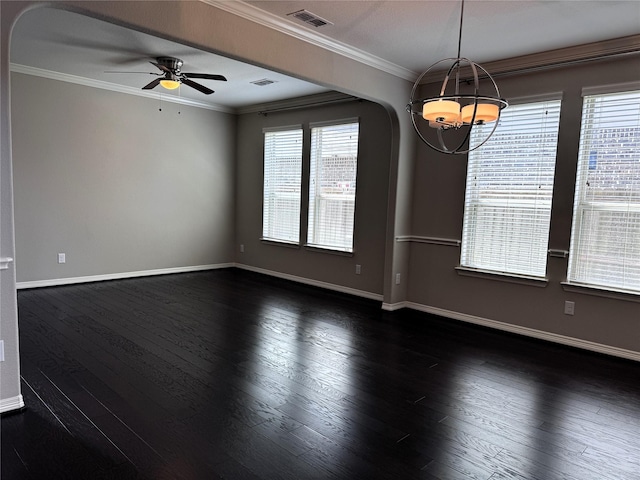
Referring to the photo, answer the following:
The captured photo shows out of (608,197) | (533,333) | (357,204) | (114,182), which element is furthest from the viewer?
(114,182)

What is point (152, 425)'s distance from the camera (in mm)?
2451

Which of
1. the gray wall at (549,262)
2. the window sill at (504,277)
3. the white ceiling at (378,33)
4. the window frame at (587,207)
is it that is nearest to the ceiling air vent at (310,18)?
the white ceiling at (378,33)

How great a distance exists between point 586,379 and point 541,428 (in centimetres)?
105

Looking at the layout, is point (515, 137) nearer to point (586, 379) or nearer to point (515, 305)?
point (515, 305)

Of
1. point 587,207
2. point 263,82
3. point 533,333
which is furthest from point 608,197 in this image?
point 263,82

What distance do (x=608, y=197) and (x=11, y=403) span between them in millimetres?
4772

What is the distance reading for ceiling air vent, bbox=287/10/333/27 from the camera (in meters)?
3.27

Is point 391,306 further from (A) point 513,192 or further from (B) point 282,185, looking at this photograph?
(B) point 282,185

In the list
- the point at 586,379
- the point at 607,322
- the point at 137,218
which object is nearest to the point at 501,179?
the point at 607,322

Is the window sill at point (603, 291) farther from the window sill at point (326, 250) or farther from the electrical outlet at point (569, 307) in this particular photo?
the window sill at point (326, 250)

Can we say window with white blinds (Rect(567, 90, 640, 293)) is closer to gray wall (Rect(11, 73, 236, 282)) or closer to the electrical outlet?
the electrical outlet

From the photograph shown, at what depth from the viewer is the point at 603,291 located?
3807mm

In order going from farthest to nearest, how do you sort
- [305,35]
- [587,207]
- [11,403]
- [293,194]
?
[293,194] < [587,207] < [305,35] < [11,403]

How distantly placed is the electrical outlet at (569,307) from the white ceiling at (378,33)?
236 cm
